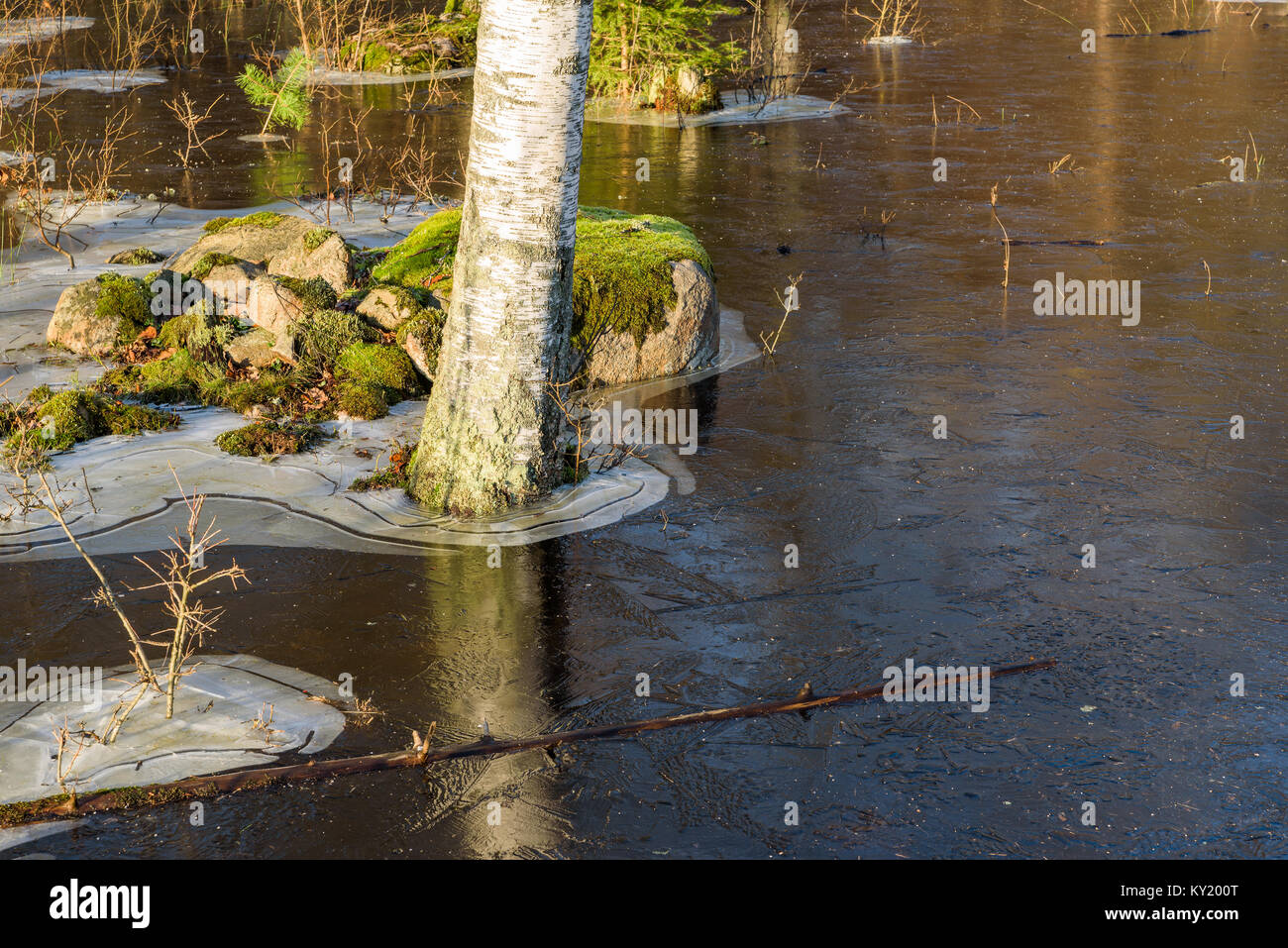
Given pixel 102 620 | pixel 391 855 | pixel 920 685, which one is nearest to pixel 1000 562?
pixel 920 685

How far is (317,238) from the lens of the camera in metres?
10.4

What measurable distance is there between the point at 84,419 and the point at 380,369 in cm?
197

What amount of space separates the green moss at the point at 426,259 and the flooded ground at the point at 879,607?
2.32m

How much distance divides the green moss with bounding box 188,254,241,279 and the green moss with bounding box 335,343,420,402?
5.51 ft

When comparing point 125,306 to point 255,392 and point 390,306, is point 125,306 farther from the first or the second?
point 390,306

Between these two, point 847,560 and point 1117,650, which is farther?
point 847,560

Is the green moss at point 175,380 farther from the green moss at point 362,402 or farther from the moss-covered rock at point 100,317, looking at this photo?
the green moss at point 362,402

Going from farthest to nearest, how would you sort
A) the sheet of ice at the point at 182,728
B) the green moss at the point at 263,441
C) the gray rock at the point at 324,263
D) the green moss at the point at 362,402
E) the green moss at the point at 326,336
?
the gray rock at the point at 324,263
the green moss at the point at 326,336
the green moss at the point at 362,402
the green moss at the point at 263,441
the sheet of ice at the point at 182,728

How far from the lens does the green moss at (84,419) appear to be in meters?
7.95

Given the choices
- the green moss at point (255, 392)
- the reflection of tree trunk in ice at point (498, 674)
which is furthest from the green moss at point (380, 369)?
the reflection of tree trunk in ice at point (498, 674)

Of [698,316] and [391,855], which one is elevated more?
[698,316]

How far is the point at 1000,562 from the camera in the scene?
6.64m
